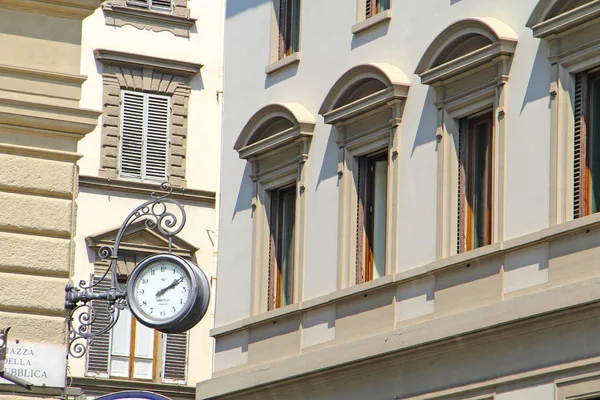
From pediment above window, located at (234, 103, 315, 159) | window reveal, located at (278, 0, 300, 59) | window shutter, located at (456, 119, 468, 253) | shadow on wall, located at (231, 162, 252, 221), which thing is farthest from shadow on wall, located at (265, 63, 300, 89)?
window shutter, located at (456, 119, 468, 253)

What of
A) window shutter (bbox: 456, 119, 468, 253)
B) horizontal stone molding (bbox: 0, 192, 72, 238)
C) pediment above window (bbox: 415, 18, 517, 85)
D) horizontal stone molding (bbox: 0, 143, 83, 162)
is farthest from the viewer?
window shutter (bbox: 456, 119, 468, 253)

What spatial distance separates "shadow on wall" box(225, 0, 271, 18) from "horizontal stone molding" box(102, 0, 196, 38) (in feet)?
24.7

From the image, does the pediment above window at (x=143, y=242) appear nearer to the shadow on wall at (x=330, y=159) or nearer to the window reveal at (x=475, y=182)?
the shadow on wall at (x=330, y=159)

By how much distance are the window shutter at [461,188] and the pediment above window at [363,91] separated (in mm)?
1330

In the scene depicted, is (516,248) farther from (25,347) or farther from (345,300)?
(25,347)

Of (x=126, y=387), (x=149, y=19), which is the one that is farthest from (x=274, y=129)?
(x=149, y=19)

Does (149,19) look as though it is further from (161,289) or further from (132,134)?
(161,289)

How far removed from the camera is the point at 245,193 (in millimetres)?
26797

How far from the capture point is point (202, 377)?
116 feet

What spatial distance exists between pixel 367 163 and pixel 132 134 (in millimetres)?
12240

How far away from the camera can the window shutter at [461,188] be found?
853 inches

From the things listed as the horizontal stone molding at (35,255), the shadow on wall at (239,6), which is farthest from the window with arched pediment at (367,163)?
the horizontal stone molding at (35,255)

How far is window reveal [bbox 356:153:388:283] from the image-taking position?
23.6m

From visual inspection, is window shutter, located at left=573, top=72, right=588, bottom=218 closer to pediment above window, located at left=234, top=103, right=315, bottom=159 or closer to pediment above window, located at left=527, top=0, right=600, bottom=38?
pediment above window, located at left=527, top=0, right=600, bottom=38
